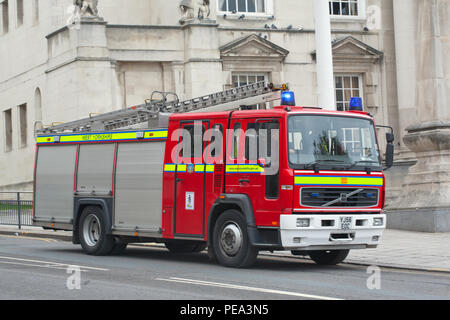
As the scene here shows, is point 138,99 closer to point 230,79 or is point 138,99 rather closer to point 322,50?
point 230,79

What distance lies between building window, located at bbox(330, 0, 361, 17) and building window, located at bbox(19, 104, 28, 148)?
13.5 meters

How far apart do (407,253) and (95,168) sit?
6375 mm

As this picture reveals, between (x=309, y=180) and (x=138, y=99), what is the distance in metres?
18.3

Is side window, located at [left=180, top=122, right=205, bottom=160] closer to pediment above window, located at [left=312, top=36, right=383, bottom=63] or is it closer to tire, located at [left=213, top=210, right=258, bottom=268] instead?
tire, located at [left=213, top=210, right=258, bottom=268]

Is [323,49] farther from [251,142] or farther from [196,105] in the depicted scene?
[251,142]

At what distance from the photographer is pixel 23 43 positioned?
3872cm

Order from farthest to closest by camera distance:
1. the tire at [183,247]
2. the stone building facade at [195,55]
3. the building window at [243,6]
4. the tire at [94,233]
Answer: the building window at [243,6]
the stone building facade at [195,55]
the tire at [183,247]
the tire at [94,233]

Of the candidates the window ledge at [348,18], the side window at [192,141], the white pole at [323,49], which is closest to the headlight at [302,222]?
the side window at [192,141]

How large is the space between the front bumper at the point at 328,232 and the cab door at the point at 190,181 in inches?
75.6

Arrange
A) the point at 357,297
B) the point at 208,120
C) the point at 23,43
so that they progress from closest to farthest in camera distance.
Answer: the point at 357,297 < the point at 208,120 < the point at 23,43

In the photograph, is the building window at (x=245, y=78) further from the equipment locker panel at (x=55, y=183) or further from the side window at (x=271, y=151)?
the side window at (x=271, y=151)

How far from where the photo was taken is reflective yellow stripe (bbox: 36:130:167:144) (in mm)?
16906

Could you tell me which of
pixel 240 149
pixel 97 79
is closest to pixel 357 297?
pixel 240 149

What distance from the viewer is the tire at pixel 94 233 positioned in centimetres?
1811
